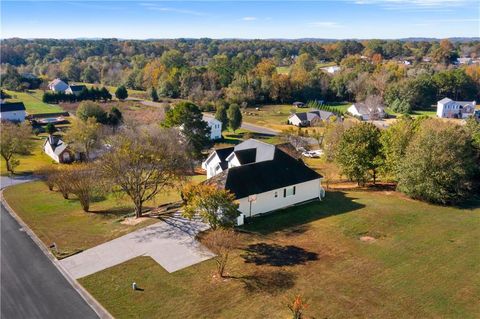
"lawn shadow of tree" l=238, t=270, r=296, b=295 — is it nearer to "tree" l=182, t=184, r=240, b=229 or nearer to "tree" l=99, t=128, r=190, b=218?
"tree" l=182, t=184, r=240, b=229

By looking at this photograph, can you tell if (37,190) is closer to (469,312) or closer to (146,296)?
(146,296)

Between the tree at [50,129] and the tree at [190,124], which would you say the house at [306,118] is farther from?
the tree at [50,129]

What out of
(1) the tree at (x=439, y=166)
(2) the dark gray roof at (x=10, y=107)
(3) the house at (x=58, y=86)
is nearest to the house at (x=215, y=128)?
(2) the dark gray roof at (x=10, y=107)

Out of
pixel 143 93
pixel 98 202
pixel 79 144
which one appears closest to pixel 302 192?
pixel 98 202

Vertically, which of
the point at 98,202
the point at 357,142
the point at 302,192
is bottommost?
the point at 98,202

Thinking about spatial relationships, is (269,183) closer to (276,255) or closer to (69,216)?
(276,255)

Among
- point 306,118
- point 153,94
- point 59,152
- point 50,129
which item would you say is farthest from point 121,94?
point 59,152
